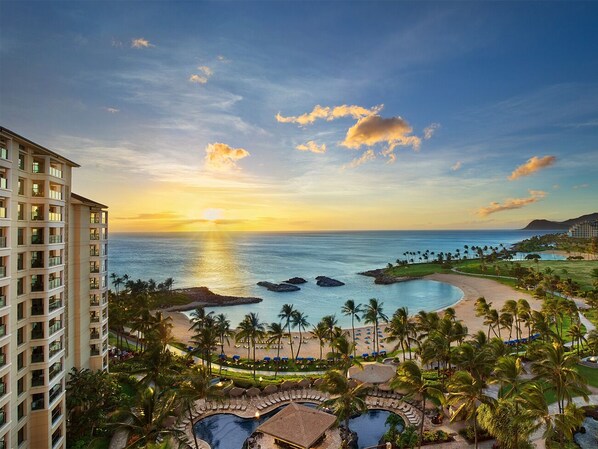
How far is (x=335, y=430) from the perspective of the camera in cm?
3150

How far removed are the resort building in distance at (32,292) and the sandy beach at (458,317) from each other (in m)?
30.3

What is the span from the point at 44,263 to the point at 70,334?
37.8 feet

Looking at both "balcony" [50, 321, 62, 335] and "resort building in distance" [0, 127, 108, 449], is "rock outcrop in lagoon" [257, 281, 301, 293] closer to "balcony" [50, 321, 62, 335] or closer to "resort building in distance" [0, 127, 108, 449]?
Answer: "resort building in distance" [0, 127, 108, 449]

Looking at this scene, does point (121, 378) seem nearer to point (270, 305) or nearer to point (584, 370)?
point (584, 370)

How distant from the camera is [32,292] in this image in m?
25.1

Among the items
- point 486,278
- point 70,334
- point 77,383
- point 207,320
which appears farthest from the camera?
point 486,278

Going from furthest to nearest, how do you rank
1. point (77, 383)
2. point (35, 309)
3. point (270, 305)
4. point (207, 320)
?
1. point (270, 305)
2. point (207, 320)
3. point (77, 383)
4. point (35, 309)

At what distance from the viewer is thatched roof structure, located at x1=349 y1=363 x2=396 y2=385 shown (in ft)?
125

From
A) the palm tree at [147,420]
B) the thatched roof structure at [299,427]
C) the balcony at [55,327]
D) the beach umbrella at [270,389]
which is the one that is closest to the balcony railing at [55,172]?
the balcony at [55,327]

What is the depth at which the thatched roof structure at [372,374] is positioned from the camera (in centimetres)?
3800

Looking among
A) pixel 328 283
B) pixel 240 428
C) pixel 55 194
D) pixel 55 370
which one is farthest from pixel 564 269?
pixel 55 194

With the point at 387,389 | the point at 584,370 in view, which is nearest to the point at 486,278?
the point at 584,370

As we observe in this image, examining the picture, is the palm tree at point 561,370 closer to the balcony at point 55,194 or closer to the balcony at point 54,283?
the balcony at point 54,283

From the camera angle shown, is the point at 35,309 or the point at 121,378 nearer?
the point at 35,309
